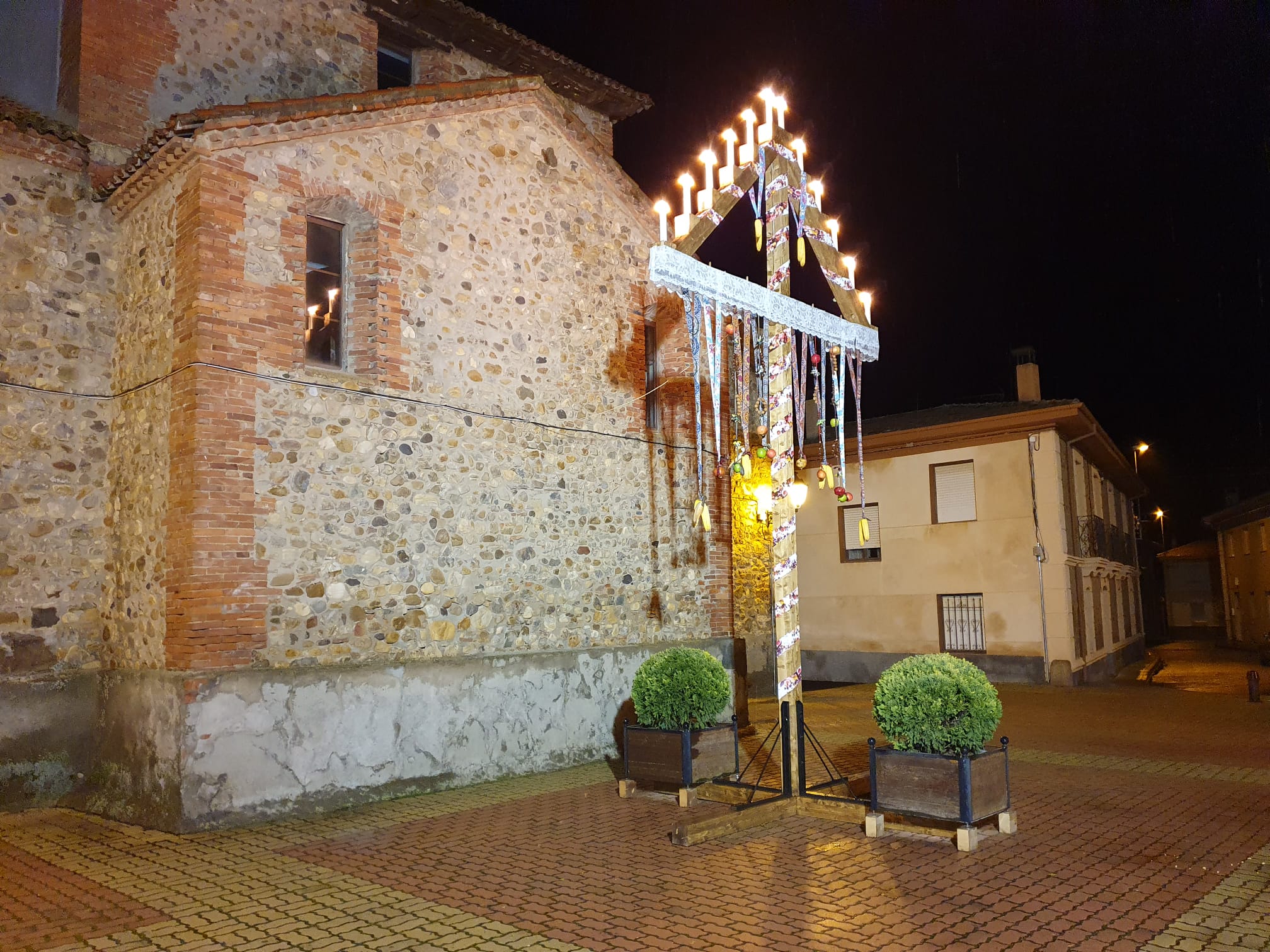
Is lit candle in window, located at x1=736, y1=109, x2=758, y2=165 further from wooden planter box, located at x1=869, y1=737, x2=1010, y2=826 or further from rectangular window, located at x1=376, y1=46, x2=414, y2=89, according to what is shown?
rectangular window, located at x1=376, y1=46, x2=414, y2=89

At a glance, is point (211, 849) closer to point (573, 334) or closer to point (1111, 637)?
point (573, 334)

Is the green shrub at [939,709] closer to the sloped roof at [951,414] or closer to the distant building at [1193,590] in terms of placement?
the sloped roof at [951,414]

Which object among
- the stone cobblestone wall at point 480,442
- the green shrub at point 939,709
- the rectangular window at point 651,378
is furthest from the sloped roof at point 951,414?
the green shrub at point 939,709

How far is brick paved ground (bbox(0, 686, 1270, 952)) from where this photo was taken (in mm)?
4922

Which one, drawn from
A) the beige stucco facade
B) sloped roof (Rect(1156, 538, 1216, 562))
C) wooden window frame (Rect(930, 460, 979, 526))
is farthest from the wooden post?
sloped roof (Rect(1156, 538, 1216, 562))

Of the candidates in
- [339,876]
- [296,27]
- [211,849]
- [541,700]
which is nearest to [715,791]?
[541,700]

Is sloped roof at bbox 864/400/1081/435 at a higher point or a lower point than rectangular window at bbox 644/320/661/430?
higher

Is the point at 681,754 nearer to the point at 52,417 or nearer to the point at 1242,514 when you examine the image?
the point at 52,417

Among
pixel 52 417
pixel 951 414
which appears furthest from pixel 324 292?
pixel 951 414

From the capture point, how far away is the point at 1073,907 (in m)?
5.21

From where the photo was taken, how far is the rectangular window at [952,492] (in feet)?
65.3

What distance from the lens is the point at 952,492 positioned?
66.3 ft

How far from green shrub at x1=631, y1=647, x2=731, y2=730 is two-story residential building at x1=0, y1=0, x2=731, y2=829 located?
206 cm

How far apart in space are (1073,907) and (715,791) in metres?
3.44
